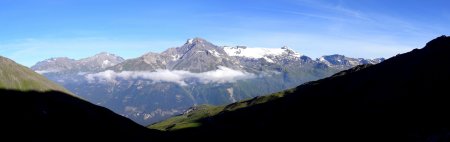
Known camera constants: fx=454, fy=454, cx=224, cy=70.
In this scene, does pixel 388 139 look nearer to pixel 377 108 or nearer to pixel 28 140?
pixel 377 108

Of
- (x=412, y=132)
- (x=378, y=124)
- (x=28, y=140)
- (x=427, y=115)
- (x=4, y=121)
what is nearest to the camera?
(x=412, y=132)

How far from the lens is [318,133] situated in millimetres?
186625

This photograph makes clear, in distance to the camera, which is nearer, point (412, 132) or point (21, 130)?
point (412, 132)

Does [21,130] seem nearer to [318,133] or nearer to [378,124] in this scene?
[318,133]

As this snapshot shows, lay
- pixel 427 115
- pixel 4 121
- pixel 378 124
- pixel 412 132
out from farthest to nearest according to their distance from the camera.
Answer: pixel 4 121, pixel 378 124, pixel 427 115, pixel 412 132

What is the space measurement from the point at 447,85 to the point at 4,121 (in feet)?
582

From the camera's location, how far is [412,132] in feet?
442

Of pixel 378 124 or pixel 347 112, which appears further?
pixel 347 112

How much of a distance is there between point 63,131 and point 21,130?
686 inches

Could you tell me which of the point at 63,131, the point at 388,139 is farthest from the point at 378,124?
the point at 63,131

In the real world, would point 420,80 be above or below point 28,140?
above

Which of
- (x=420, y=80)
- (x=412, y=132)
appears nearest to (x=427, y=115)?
(x=412, y=132)

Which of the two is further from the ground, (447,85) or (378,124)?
(447,85)

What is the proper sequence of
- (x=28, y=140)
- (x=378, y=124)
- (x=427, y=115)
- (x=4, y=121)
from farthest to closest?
(x=4, y=121) < (x=28, y=140) < (x=378, y=124) < (x=427, y=115)
